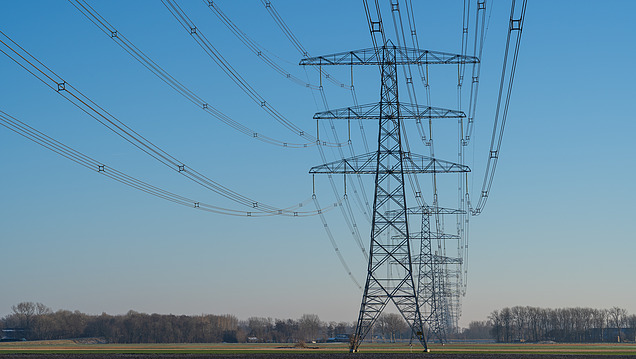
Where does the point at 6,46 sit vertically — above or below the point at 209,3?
below

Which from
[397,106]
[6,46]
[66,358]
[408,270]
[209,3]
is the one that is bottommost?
[66,358]

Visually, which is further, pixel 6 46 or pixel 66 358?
pixel 66 358

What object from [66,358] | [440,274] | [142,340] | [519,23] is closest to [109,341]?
A: [142,340]

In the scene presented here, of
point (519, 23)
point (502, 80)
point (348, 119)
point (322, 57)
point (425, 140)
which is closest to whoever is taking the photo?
point (519, 23)

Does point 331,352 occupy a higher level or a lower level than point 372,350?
lower

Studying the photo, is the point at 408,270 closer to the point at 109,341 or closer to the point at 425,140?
the point at 425,140

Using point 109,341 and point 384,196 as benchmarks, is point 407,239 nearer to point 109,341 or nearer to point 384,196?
point 384,196

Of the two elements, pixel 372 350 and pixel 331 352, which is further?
pixel 372 350

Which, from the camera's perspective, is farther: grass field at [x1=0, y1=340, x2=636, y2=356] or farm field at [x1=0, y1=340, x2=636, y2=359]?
grass field at [x1=0, y1=340, x2=636, y2=356]

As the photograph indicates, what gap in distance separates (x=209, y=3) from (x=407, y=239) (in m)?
27.4

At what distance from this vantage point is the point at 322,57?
52250 mm

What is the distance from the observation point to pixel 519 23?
2256cm

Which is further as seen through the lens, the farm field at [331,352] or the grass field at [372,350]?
the grass field at [372,350]

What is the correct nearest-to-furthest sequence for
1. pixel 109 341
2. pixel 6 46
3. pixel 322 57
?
pixel 6 46 < pixel 322 57 < pixel 109 341
